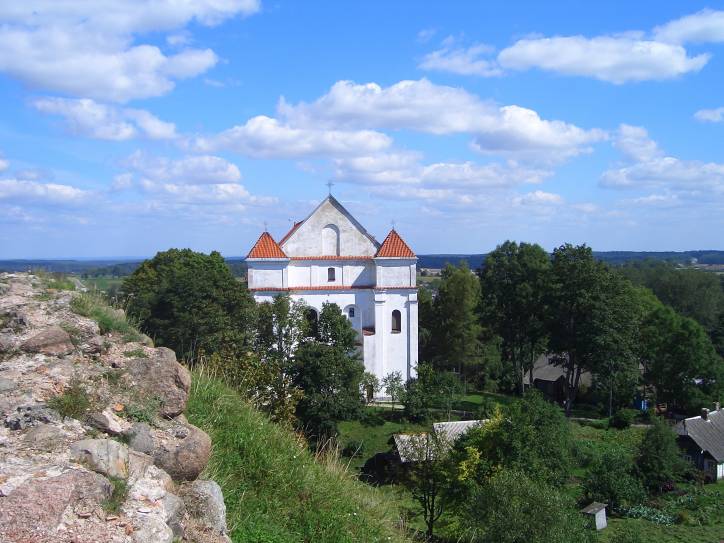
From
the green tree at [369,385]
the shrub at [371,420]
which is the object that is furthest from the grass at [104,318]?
the shrub at [371,420]

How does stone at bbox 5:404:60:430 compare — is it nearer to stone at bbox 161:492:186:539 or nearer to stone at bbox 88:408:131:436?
stone at bbox 88:408:131:436

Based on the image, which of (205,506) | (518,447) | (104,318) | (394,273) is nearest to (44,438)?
(205,506)

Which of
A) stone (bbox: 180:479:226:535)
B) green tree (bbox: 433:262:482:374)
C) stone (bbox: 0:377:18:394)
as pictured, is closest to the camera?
stone (bbox: 180:479:226:535)

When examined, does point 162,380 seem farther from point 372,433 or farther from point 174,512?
point 372,433

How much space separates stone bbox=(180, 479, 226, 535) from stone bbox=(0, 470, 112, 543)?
1.15m

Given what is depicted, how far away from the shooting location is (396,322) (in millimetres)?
35500

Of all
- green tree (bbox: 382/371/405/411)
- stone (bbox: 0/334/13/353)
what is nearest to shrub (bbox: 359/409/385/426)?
green tree (bbox: 382/371/405/411)

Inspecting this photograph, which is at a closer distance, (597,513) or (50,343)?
(50,343)

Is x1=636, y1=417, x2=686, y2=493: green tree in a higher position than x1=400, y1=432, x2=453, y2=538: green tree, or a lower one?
lower

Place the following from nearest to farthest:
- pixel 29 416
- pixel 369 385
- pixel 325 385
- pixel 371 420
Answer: pixel 29 416 < pixel 325 385 < pixel 371 420 < pixel 369 385

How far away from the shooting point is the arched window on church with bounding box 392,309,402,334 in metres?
35.4

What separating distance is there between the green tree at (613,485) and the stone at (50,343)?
916 inches

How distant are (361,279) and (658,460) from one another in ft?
57.6

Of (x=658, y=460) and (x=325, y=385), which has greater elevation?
(x=325, y=385)
